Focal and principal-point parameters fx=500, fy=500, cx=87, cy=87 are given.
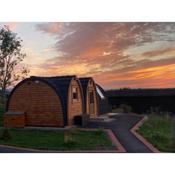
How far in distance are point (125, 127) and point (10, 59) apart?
3094mm

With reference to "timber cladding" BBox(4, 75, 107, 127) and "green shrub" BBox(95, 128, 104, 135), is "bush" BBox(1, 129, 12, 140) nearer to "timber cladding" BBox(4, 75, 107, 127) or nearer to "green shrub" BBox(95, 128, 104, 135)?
"timber cladding" BBox(4, 75, 107, 127)

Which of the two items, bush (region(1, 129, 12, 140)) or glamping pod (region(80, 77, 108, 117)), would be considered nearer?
bush (region(1, 129, 12, 140))

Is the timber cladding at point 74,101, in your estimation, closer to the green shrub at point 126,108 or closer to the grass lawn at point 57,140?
the grass lawn at point 57,140

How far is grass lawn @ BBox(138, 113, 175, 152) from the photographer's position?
36.8 feet

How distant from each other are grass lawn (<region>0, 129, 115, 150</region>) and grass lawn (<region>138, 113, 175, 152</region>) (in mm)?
910

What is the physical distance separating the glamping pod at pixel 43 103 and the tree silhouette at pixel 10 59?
23 centimetres

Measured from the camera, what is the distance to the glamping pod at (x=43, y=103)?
11.6m

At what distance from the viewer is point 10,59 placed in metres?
11.4

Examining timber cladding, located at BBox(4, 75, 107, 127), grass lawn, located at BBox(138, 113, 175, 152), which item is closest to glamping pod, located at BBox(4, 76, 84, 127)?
timber cladding, located at BBox(4, 75, 107, 127)

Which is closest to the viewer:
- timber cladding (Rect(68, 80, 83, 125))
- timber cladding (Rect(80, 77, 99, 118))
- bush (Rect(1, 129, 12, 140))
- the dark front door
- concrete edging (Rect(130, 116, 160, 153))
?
concrete edging (Rect(130, 116, 160, 153))
